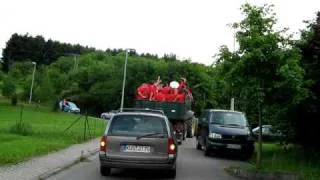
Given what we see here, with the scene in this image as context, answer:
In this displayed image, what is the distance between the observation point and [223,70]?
1772cm

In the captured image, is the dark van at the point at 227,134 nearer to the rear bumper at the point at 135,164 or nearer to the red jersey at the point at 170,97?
the rear bumper at the point at 135,164

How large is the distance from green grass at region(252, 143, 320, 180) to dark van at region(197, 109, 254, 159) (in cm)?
87

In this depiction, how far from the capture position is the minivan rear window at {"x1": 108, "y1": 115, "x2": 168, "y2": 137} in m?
14.0

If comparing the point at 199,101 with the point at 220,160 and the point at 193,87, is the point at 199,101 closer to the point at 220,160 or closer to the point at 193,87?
the point at 193,87

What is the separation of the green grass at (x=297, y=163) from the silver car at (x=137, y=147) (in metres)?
3.18

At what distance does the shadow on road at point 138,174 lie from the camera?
1471 cm

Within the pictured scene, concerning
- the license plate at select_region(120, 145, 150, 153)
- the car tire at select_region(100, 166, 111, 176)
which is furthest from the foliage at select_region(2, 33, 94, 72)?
the license plate at select_region(120, 145, 150, 153)

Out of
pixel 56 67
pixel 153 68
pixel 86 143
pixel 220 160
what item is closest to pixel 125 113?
pixel 220 160

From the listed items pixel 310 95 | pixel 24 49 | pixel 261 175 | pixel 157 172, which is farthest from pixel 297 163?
pixel 24 49

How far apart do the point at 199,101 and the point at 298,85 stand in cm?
6055

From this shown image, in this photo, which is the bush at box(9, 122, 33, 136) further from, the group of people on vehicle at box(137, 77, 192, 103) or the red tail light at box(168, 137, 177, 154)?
the red tail light at box(168, 137, 177, 154)

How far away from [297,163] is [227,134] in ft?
15.8

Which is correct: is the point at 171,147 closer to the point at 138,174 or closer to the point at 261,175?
the point at 138,174

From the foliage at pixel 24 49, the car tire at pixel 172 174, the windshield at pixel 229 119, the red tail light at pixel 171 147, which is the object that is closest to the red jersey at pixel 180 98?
the windshield at pixel 229 119
